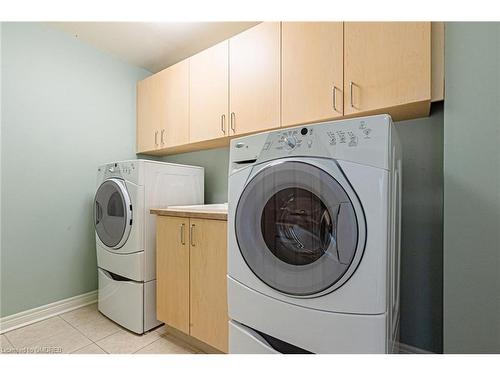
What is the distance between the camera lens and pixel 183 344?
1.41m

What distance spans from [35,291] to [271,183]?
6.24 feet

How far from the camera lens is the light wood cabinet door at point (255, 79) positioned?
141 cm

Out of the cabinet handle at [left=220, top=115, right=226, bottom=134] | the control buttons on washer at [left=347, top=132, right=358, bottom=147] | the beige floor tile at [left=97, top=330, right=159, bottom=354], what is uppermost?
the cabinet handle at [left=220, top=115, right=226, bottom=134]

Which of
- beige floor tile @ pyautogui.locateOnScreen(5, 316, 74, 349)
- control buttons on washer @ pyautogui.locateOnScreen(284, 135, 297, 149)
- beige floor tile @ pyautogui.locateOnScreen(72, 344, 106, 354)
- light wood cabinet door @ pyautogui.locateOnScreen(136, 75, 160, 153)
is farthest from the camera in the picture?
light wood cabinet door @ pyautogui.locateOnScreen(136, 75, 160, 153)

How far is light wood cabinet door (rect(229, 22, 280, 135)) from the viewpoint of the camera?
4.64 feet

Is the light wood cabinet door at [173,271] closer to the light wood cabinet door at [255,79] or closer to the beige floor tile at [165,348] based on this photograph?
the beige floor tile at [165,348]

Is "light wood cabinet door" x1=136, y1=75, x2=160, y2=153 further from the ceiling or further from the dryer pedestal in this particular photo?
the dryer pedestal

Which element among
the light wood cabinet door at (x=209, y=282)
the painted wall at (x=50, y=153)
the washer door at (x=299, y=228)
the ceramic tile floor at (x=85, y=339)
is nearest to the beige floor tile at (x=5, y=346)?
the ceramic tile floor at (x=85, y=339)

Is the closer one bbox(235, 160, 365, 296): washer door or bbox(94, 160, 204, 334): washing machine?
bbox(235, 160, 365, 296): washer door

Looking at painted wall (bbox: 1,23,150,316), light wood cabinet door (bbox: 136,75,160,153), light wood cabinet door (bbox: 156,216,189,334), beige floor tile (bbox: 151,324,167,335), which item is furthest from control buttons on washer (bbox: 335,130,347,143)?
painted wall (bbox: 1,23,150,316)

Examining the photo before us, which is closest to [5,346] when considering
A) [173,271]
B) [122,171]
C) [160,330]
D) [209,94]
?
[160,330]

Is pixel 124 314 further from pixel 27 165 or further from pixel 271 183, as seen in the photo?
pixel 271 183

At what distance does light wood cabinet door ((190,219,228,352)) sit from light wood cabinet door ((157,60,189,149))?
0.88 metres

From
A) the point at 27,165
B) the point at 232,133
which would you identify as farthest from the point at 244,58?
the point at 27,165
